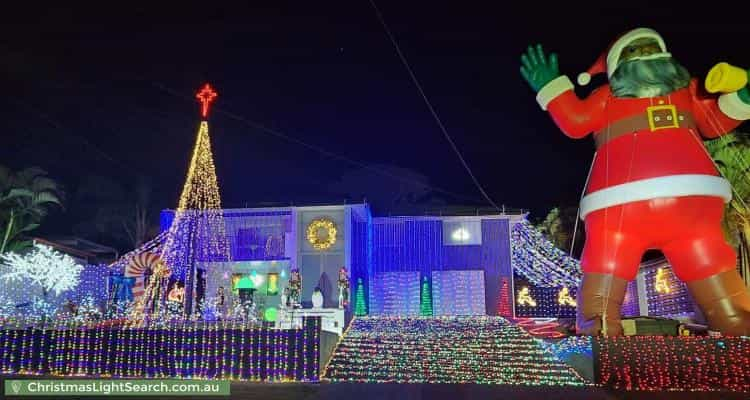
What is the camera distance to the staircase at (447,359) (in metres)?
7.29

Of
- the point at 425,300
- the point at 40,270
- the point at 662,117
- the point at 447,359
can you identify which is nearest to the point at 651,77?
the point at 662,117

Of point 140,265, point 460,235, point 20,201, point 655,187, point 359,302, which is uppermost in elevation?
point 20,201

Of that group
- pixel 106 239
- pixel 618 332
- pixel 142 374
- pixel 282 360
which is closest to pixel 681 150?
pixel 618 332

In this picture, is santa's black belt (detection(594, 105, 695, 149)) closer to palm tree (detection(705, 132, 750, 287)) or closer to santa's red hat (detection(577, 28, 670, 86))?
santa's red hat (detection(577, 28, 670, 86))

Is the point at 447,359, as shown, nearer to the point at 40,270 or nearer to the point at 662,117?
the point at 662,117

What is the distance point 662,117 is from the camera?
22.2 feet

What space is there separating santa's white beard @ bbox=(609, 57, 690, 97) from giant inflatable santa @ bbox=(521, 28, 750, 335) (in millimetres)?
13

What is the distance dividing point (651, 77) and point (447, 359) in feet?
16.2

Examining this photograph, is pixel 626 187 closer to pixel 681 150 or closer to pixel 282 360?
pixel 681 150

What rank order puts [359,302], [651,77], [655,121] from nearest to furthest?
[651,77]
[655,121]
[359,302]

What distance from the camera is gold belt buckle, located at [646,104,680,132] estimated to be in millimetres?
6730

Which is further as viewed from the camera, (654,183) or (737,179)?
(737,179)

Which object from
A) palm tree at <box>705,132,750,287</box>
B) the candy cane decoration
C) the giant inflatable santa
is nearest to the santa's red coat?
the giant inflatable santa

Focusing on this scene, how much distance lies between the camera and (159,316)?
11.3 metres
